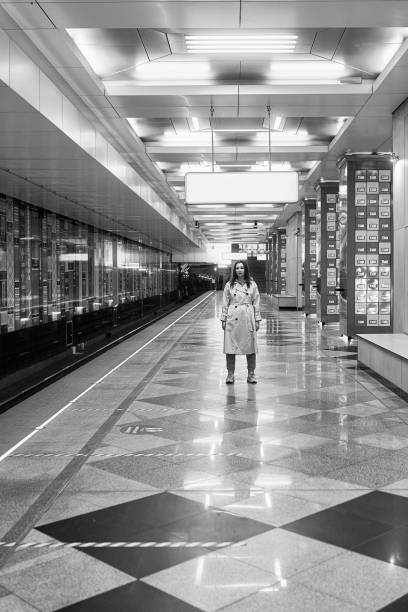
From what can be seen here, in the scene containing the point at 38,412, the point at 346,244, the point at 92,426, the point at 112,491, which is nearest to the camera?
the point at 112,491

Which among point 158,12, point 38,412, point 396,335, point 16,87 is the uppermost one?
point 158,12

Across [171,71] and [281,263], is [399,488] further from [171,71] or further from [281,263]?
[281,263]

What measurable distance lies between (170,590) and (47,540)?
0.94 meters

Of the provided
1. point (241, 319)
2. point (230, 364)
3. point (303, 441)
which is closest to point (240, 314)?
point (241, 319)

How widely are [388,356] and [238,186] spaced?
3798 millimetres

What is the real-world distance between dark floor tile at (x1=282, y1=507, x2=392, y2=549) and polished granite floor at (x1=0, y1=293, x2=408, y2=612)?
11 mm

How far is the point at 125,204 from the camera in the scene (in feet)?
51.3

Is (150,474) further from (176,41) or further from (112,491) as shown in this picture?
(176,41)

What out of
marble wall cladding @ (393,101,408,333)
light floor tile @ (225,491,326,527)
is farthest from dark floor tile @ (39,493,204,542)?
marble wall cladding @ (393,101,408,333)

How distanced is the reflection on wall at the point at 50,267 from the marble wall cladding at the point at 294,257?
8032 millimetres

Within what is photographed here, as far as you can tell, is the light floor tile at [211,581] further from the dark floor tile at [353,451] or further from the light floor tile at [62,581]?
the dark floor tile at [353,451]

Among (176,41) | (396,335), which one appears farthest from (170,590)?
(396,335)

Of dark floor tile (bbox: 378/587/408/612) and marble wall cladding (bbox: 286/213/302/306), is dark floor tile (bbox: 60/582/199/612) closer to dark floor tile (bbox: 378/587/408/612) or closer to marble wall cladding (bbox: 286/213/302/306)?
dark floor tile (bbox: 378/587/408/612)

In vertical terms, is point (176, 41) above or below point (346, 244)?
above
